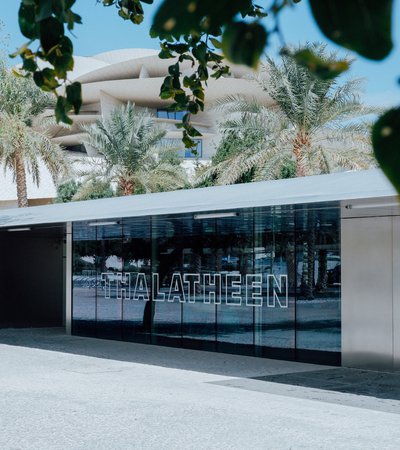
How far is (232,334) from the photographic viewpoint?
18938mm

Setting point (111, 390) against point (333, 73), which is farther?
point (111, 390)

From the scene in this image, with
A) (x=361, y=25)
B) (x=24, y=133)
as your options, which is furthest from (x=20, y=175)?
(x=361, y=25)

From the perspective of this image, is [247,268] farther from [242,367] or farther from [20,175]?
[20,175]

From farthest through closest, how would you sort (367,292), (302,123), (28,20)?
(302,123), (367,292), (28,20)

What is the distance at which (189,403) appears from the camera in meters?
11.6

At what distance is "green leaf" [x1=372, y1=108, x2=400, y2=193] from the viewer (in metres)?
0.99

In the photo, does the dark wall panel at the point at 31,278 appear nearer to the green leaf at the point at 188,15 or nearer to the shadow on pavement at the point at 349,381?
the shadow on pavement at the point at 349,381

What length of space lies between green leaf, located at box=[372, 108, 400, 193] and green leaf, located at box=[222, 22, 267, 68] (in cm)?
16

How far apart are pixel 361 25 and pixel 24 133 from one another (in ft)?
99.0

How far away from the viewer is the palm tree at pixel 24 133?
3008cm

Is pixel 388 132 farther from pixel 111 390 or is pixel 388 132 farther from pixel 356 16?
pixel 111 390

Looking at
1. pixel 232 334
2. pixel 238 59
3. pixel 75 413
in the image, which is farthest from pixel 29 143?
pixel 238 59

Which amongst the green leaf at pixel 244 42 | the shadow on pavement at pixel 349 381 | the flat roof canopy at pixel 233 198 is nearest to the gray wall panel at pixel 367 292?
the shadow on pavement at pixel 349 381

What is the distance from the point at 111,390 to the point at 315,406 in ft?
10.5
